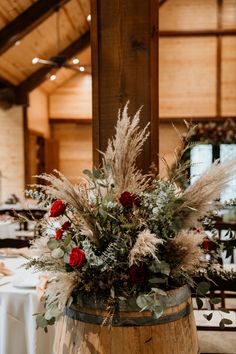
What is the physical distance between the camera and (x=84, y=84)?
9859 mm

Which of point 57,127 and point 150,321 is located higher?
point 57,127

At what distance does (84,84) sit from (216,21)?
308 cm

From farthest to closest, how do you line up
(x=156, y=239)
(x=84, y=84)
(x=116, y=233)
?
(x=84, y=84) < (x=116, y=233) < (x=156, y=239)

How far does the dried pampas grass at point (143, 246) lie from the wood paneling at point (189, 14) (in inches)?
334

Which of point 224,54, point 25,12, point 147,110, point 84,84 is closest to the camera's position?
point 147,110

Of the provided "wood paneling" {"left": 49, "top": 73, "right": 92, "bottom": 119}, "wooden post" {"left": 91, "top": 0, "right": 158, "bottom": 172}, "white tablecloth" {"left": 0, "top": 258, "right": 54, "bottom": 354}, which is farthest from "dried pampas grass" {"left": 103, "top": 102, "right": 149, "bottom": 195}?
"wood paneling" {"left": 49, "top": 73, "right": 92, "bottom": 119}

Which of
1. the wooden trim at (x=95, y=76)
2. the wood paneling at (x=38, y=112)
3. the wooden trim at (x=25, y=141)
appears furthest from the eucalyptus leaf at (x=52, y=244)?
the wood paneling at (x=38, y=112)

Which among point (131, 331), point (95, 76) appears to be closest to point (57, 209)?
point (131, 331)

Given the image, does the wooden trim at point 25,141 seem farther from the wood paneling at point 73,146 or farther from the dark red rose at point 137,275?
the dark red rose at point 137,275

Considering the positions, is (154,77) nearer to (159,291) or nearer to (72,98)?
(159,291)

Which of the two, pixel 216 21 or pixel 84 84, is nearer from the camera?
pixel 216 21

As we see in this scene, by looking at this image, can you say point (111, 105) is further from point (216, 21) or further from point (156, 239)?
point (216, 21)

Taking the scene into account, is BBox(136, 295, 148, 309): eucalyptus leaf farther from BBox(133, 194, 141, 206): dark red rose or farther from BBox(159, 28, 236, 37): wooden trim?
BBox(159, 28, 236, 37): wooden trim

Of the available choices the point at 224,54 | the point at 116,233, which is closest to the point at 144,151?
the point at 116,233
